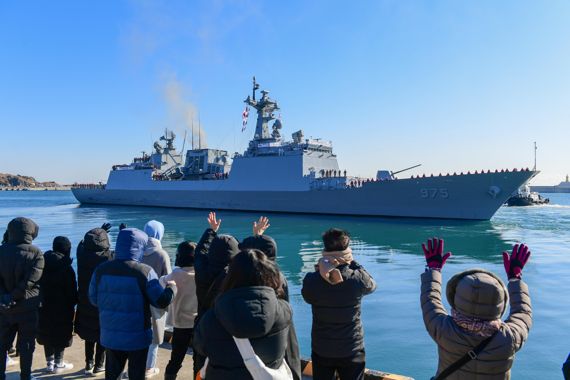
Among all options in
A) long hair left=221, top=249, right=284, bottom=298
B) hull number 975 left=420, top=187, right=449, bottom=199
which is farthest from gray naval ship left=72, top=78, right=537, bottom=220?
long hair left=221, top=249, right=284, bottom=298

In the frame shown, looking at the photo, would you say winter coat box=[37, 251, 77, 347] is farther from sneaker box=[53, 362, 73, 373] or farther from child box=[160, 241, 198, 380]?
child box=[160, 241, 198, 380]

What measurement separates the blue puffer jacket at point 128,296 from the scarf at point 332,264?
0.92 meters

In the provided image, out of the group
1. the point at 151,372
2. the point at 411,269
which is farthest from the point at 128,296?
the point at 411,269

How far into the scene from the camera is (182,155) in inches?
1569

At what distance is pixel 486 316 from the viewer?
1.62m

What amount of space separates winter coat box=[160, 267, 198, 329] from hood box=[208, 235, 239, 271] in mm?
707

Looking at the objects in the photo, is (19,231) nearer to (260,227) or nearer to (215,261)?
(215,261)

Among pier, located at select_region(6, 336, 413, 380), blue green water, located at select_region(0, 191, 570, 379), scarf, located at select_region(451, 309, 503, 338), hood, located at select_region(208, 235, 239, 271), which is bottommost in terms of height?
blue green water, located at select_region(0, 191, 570, 379)

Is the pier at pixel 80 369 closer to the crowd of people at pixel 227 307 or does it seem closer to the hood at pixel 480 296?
the crowd of people at pixel 227 307

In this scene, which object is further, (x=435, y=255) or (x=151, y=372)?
(x=151, y=372)

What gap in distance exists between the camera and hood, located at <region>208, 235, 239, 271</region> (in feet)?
7.99

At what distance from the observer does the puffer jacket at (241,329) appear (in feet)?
5.16

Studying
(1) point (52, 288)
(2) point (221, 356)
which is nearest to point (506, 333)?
(2) point (221, 356)

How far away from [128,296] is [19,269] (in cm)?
101
